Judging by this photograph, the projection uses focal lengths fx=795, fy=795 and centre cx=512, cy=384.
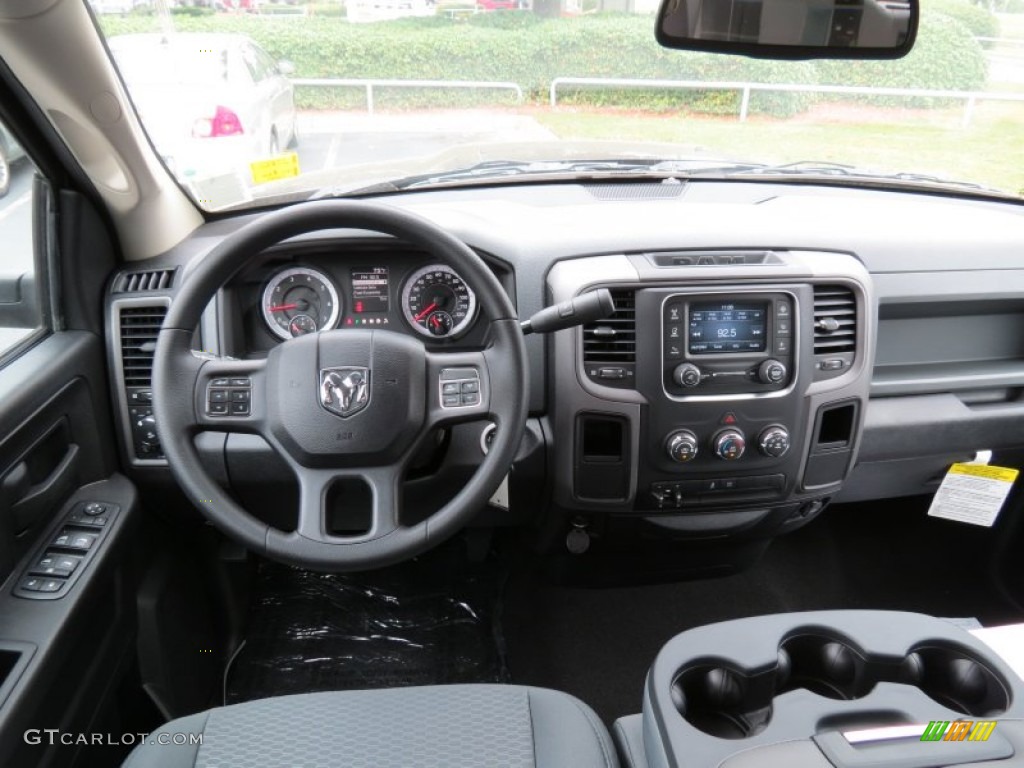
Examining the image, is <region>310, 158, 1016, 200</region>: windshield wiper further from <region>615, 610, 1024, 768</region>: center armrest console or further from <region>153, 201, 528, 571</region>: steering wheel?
<region>615, 610, 1024, 768</region>: center armrest console

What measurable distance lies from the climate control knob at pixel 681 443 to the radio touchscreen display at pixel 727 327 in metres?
0.20

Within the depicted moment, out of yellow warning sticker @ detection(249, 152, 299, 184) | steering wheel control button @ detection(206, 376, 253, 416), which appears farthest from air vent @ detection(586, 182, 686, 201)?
steering wheel control button @ detection(206, 376, 253, 416)

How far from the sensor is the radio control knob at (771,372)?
1843mm

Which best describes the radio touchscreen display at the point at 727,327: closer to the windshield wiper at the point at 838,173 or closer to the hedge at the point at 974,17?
the windshield wiper at the point at 838,173

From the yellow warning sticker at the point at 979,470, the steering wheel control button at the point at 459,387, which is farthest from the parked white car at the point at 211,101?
the yellow warning sticker at the point at 979,470

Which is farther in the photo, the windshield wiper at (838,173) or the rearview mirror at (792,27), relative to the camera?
the windshield wiper at (838,173)

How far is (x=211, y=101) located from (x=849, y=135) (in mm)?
1794

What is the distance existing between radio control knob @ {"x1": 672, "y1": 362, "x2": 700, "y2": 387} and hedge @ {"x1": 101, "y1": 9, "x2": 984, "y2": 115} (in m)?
0.76

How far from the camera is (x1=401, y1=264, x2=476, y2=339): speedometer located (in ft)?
6.16

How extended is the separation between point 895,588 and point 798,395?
1.30 metres

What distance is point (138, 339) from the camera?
1.88 m

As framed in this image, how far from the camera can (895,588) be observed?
2771 millimetres

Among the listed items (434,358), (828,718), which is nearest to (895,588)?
(828,718)

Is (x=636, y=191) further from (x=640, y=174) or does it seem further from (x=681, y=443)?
(x=681, y=443)
